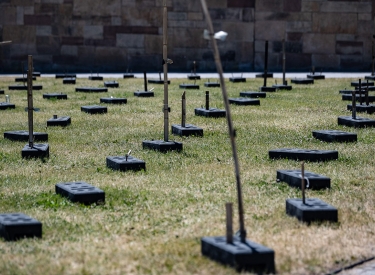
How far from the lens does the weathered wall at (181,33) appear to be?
2906cm

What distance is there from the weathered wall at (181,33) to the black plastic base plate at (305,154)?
61.9ft

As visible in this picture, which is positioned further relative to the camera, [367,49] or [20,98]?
[367,49]

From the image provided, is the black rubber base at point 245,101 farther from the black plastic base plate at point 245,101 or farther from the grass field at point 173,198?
the grass field at point 173,198

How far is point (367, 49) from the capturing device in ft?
99.3

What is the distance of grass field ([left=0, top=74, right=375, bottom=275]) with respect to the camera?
632 cm

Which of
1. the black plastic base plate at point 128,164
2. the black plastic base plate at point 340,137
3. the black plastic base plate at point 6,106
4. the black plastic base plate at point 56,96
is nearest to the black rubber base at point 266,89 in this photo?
the black plastic base plate at point 56,96

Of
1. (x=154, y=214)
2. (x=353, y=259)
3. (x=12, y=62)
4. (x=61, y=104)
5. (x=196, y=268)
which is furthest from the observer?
(x=12, y=62)

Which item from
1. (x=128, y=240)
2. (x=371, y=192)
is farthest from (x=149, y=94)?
(x=128, y=240)

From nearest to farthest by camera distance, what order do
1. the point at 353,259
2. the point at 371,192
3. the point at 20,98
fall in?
the point at 353,259 < the point at 371,192 < the point at 20,98

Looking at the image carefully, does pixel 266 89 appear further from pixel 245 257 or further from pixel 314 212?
pixel 245 257

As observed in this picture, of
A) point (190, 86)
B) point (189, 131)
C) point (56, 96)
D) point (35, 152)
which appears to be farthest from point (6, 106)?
point (35, 152)

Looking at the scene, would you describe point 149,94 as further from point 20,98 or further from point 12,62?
point 12,62

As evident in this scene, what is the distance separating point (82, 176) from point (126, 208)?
6.15ft

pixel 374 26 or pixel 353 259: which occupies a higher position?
pixel 374 26
